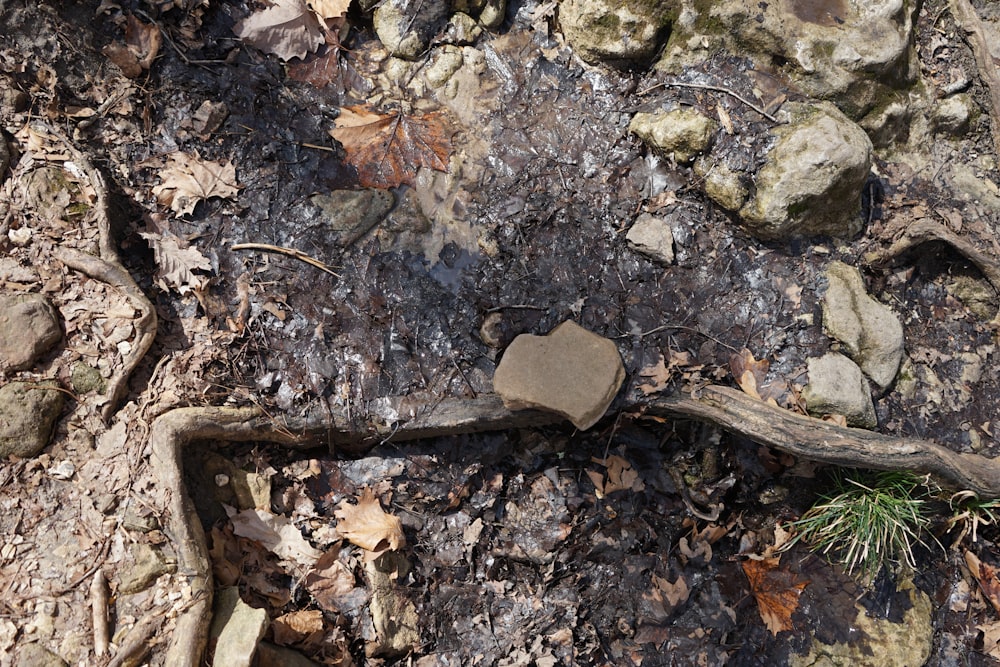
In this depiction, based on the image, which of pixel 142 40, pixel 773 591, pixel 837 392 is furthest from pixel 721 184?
pixel 142 40

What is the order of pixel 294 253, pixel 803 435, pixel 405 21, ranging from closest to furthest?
pixel 803 435, pixel 294 253, pixel 405 21

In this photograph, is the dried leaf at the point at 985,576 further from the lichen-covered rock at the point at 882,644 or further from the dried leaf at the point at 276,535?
the dried leaf at the point at 276,535

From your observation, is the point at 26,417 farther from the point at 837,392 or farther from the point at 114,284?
the point at 837,392

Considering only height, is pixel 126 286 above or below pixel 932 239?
above

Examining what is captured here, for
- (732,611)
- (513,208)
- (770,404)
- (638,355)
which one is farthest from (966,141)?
(732,611)

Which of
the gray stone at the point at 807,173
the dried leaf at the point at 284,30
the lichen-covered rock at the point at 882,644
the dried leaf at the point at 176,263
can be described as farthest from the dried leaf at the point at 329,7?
the lichen-covered rock at the point at 882,644

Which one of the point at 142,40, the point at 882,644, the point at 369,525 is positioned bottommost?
the point at 882,644
